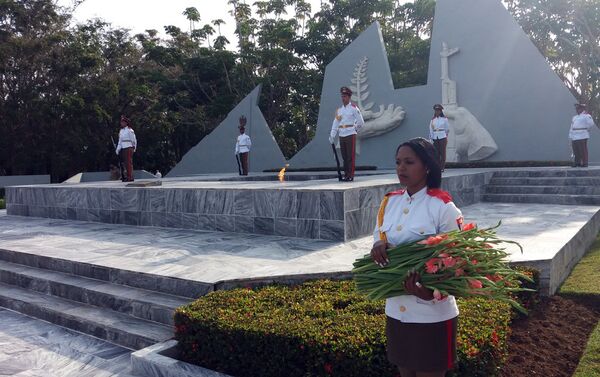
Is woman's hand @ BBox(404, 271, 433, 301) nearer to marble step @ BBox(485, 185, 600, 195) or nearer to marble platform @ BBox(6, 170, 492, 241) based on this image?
marble platform @ BBox(6, 170, 492, 241)

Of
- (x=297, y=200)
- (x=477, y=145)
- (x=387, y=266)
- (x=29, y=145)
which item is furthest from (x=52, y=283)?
(x=29, y=145)

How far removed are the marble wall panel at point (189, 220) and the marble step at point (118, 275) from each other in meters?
2.20

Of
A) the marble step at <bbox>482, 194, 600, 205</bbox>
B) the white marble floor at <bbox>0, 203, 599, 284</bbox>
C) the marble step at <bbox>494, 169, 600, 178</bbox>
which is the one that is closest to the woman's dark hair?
the white marble floor at <bbox>0, 203, 599, 284</bbox>

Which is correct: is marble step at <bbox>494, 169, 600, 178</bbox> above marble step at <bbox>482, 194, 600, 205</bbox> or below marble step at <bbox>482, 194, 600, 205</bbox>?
above

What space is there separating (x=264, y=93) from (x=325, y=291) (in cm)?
2314

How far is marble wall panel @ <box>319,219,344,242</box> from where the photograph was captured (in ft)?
18.6

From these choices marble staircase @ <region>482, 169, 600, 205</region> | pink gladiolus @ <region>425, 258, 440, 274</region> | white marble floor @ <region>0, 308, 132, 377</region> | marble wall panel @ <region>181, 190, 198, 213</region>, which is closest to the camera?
pink gladiolus @ <region>425, 258, 440, 274</region>

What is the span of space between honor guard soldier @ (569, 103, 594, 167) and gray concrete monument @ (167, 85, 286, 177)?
10080mm

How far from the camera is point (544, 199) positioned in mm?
9352

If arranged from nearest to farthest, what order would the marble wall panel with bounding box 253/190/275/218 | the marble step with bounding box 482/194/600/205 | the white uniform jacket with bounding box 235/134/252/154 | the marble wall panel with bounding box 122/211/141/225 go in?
the marble wall panel with bounding box 253/190/275/218 < the marble wall panel with bounding box 122/211/141/225 < the marble step with bounding box 482/194/600/205 < the white uniform jacket with bounding box 235/134/252/154

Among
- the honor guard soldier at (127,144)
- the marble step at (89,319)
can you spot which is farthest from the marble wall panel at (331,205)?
the honor guard soldier at (127,144)

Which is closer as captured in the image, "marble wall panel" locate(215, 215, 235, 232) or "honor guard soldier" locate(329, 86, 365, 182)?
"marble wall panel" locate(215, 215, 235, 232)

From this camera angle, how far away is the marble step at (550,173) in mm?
9500

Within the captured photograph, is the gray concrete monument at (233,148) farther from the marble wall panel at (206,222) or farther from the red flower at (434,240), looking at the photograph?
the red flower at (434,240)
